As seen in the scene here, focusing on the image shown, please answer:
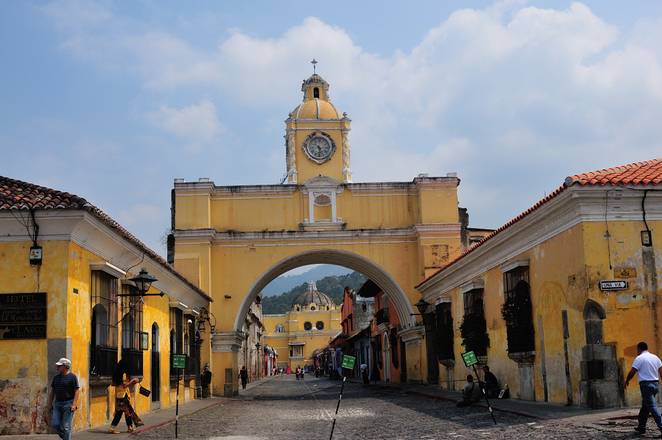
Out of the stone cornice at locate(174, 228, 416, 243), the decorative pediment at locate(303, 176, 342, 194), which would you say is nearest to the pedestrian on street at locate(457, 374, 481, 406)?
the stone cornice at locate(174, 228, 416, 243)

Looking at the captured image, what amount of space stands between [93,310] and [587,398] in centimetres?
857

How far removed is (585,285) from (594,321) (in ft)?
2.00

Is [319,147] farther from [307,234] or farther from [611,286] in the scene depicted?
[611,286]

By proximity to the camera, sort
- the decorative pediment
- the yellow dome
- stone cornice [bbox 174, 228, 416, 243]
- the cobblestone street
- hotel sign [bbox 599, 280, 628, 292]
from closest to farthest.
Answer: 1. the cobblestone street
2. hotel sign [bbox 599, 280, 628, 292]
3. stone cornice [bbox 174, 228, 416, 243]
4. the decorative pediment
5. the yellow dome

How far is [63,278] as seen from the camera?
1287 cm

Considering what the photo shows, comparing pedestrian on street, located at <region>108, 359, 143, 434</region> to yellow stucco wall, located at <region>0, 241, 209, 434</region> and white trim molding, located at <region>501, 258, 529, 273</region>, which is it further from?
white trim molding, located at <region>501, 258, 529, 273</region>

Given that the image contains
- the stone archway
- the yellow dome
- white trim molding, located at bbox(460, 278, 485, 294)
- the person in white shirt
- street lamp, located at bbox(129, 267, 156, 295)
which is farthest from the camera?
the yellow dome

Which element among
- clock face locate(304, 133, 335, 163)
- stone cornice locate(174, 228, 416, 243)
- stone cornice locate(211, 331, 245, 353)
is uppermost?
clock face locate(304, 133, 335, 163)

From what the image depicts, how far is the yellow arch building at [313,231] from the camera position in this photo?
96.7 ft

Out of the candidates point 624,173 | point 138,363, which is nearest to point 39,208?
point 138,363

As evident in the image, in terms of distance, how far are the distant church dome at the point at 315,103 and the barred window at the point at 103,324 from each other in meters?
17.4

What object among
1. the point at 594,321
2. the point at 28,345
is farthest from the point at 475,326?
the point at 28,345

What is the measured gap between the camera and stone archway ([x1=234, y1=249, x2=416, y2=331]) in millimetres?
30070

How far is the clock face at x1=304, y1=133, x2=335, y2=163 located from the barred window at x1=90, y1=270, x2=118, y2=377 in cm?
1622
